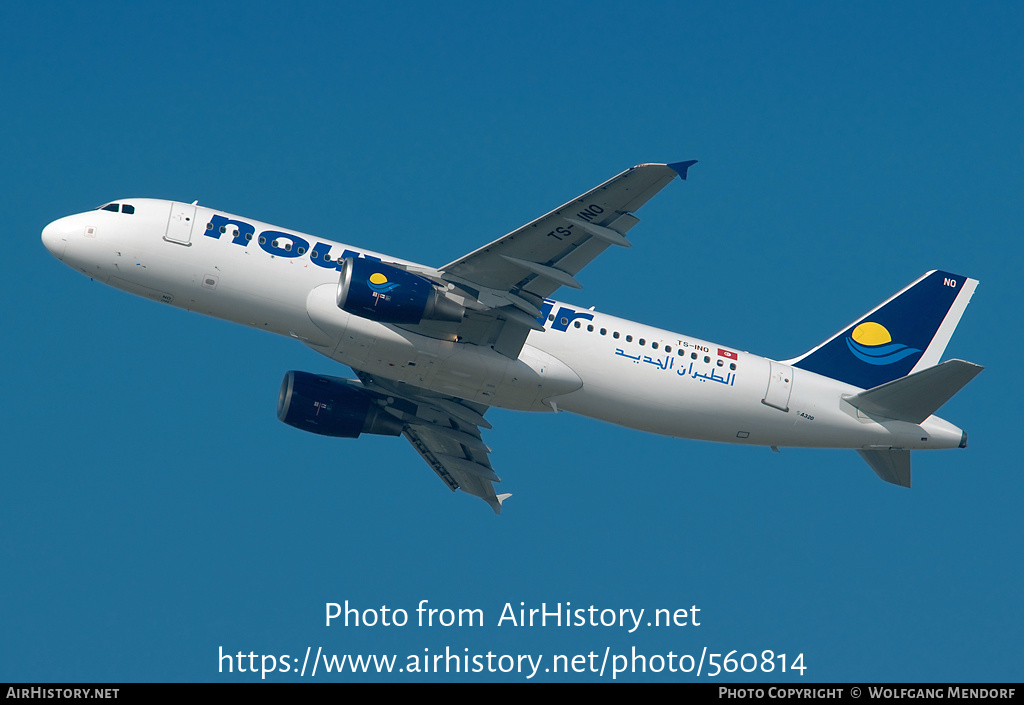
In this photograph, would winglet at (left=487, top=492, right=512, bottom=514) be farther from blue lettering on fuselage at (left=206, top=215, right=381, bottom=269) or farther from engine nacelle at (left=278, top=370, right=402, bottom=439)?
blue lettering on fuselage at (left=206, top=215, right=381, bottom=269)

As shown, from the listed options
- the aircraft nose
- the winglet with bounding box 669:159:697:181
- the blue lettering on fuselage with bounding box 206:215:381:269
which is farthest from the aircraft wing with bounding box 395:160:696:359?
the aircraft nose

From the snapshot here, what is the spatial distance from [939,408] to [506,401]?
597 inches

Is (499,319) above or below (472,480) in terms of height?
above

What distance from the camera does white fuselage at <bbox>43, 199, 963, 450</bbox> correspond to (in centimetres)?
3472

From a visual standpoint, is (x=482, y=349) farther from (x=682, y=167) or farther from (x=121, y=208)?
(x=121, y=208)

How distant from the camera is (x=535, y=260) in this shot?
33.4 metres

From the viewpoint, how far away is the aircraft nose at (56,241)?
35094mm

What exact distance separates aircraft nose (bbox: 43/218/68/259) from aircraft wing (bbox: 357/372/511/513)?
447 inches

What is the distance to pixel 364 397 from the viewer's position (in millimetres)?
40938

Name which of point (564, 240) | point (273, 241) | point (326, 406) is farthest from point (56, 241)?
point (564, 240)

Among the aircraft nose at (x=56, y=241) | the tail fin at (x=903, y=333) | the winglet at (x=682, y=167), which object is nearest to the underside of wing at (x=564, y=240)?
the winglet at (x=682, y=167)

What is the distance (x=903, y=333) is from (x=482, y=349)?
17.2 m

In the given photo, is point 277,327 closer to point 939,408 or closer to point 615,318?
point 615,318

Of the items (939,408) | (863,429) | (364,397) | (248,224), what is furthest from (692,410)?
(248,224)
